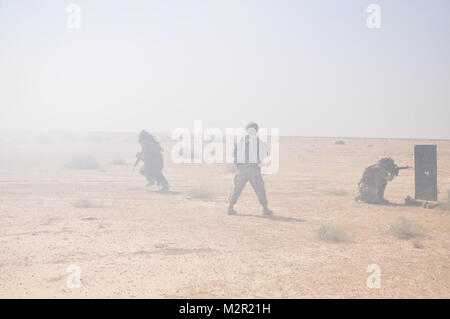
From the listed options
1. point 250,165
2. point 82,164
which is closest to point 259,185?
point 250,165

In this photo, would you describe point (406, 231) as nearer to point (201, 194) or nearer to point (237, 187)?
point (237, 187)

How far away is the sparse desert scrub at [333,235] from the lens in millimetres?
8711

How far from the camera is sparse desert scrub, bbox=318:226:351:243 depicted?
8.71m

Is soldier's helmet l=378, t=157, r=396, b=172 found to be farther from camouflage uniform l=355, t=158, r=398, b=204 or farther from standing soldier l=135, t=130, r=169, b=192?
standing soldier l=135, t=130, r=169, b=192

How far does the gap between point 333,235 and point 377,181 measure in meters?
6.10

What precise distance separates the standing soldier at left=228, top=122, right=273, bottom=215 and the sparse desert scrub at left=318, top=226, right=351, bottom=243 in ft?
9.30

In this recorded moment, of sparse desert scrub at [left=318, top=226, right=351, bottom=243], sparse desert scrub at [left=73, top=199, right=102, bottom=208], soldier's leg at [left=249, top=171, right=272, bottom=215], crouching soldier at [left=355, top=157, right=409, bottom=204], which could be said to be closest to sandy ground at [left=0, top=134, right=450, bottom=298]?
sparse desert scrub at [left=318, top=226, right=351, bottom=243]

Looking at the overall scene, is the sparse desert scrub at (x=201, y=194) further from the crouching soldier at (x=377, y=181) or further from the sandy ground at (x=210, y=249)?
the crouching soldier at (x=377, y=181)

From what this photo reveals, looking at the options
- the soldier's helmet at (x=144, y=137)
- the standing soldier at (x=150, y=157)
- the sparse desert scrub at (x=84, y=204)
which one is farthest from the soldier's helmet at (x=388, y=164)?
the sparse desert scrub at (x=84, y=204)

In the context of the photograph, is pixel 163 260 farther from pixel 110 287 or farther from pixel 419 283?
pixel 419 283

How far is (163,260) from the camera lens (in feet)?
23.5

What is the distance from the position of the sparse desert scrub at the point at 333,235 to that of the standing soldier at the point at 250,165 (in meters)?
2.83
